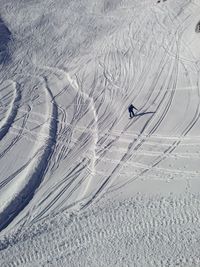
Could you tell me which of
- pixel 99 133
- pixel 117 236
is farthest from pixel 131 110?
pixel 117 236

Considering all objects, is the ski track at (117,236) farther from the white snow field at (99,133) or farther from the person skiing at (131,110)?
the person skiing at (131,110)

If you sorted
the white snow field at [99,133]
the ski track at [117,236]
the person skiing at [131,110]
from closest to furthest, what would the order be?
1. the ski track at [117,236]
2. the white snow field at [99,133]
3. the person skiing at [131,110]

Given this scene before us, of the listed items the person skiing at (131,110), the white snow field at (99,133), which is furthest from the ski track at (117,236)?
the person skiing at (131,110)

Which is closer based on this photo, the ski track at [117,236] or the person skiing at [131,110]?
the ski track at [117,236]

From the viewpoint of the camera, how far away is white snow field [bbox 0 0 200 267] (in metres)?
19.9

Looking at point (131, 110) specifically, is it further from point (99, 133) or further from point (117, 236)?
point (117, 236)

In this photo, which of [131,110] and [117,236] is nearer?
[117,236]

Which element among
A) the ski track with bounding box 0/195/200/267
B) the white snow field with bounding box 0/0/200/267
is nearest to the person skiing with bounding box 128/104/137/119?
the white snow field with bounding box 0/0/200/267

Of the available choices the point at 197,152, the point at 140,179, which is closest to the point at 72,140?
the point at 140,179

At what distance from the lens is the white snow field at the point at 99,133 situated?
65.4 feet

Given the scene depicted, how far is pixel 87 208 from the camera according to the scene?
2111cm

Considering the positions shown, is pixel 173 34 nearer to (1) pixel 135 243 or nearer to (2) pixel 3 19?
(2) pixel 3 19

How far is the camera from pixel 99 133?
25.0 metres

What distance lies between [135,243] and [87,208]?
8.84ft
